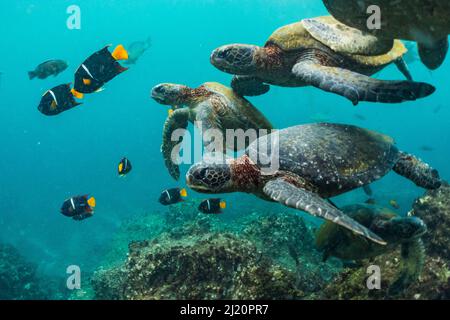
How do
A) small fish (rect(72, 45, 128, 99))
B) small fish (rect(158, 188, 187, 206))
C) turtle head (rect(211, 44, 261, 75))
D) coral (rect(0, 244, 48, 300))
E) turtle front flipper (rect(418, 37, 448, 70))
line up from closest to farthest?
turtle front flipper (rect(418, 37, 448, 70))
small fish (rect(72, 45, 128, 99))
turtle head (rect(211, 44, 261, 75))
small fish (rect(158, 188, 187, 206))
coral (rect(0, 244, 48, 300))

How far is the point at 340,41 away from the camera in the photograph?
534 cm

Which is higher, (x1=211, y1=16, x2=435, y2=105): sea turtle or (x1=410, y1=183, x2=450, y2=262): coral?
(x1=211, y1=16, x2=435, y2=105): sea turtle

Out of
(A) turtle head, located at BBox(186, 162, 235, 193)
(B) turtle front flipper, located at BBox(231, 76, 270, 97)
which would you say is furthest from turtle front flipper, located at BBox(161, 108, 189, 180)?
(A) turtle head, located at BBox(186, 162, 235, 193)

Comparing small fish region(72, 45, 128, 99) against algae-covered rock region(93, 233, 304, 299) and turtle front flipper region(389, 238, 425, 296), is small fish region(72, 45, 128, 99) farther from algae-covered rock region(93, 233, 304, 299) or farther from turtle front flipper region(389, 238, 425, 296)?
turtle front flipper region(389, 238, 425, 296)

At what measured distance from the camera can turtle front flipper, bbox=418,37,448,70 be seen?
5.29 meters

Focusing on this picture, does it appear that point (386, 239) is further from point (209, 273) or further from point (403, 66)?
point (403, 66)

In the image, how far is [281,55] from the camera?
5.95 meters

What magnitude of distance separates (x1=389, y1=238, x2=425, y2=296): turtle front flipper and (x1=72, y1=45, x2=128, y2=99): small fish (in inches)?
201

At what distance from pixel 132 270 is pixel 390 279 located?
428cm

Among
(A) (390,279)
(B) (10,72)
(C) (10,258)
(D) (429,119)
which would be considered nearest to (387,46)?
(A) (390,279)

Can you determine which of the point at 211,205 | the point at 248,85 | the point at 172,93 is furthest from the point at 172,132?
the point at 248,85

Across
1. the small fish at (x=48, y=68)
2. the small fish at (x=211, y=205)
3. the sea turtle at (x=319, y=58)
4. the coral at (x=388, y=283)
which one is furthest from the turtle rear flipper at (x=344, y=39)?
the small fish at (x=48, y=68)

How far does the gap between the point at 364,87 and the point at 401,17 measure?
3.19 ft
